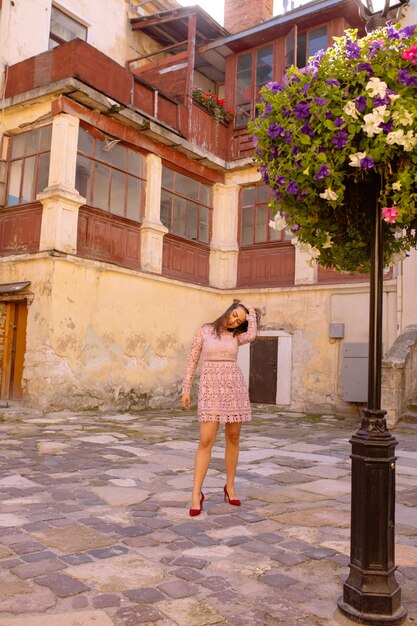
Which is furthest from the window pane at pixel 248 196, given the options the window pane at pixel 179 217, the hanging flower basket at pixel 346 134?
the hanging flower basket at pixel 346 134

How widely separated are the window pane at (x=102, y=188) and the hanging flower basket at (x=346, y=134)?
30.1 feet

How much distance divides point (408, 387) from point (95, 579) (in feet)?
26.8

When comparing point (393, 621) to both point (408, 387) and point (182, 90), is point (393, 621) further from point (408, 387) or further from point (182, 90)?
point (182, 90)

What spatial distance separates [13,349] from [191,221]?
206 inches

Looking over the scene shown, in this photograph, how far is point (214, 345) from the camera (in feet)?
14.6

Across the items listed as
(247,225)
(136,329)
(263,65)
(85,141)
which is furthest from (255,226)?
(85,141)

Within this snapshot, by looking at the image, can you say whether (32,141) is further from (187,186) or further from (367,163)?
(367,163)

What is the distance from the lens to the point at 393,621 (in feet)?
8.27

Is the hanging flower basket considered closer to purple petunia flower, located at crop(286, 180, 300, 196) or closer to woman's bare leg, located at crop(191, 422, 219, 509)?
purple petunia flower, located at crop(286, 180, 300, 196)

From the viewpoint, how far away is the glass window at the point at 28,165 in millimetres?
11148

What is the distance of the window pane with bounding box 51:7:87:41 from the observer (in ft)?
41.7

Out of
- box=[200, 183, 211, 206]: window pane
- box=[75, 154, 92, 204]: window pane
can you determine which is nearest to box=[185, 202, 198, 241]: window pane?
box=[200, 183, 211, 206]: window pane

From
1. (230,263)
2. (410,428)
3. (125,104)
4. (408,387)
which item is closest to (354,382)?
(408,387)

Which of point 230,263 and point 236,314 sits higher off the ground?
point 230,263
